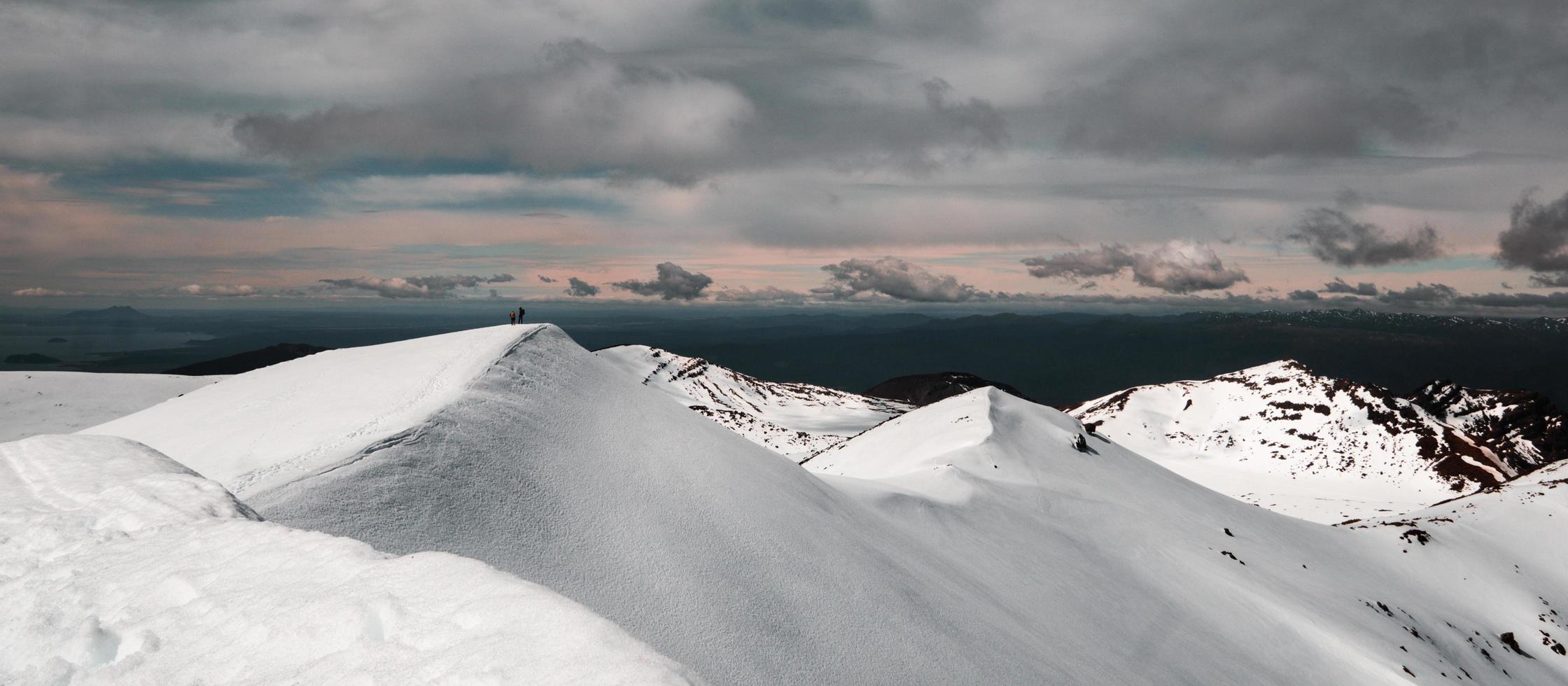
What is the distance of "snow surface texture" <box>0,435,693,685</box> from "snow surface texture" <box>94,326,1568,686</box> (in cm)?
359

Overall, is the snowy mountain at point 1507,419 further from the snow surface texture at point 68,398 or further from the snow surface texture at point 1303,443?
the snow surface texture at point 68,398

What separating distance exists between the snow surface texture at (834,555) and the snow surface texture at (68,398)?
33472 mm

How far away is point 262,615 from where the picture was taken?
4824mm

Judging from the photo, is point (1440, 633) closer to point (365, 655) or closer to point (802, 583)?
point (802, 583)

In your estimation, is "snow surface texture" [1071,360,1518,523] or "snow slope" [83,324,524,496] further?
"snow surface texture" [1071,360,1518,523]

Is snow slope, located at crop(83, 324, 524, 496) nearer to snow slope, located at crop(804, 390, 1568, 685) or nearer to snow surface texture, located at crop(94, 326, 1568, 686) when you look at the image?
snow surface texture, located at crop(94, 326, 1568, 686)

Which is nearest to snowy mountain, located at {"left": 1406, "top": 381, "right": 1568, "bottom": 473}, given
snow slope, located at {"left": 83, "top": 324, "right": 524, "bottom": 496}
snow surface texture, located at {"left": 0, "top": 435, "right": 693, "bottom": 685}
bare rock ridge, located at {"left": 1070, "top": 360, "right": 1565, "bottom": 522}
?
bare rock ridge, located at {"left": 1070, "top": 360, "right": 1565, "bottom": 522}

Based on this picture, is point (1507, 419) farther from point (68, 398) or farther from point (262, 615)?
point (68, 398)

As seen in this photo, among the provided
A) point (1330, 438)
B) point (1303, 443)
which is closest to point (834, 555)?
point (1303, 443)

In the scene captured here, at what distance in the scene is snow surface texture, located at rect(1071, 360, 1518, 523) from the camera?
120m

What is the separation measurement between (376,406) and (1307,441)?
189m

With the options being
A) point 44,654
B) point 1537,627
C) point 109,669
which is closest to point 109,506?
point 44,654

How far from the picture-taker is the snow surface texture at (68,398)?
4034 centimetres

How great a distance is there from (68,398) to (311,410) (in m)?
46.2
